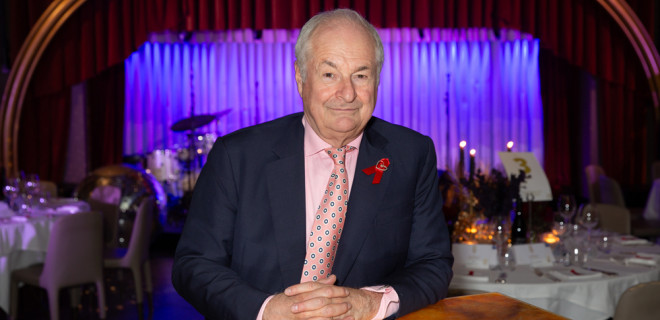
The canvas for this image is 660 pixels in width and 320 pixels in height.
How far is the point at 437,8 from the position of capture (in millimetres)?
8516

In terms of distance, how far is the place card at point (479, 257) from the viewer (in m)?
3.20

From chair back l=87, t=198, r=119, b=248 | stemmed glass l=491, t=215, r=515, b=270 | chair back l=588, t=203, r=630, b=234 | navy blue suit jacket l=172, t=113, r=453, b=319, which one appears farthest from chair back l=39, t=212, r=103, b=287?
chair back l=588, t=203, r=630, b=234

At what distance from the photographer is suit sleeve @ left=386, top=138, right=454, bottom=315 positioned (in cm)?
146

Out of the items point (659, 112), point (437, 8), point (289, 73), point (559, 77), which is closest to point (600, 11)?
point (559, 77)

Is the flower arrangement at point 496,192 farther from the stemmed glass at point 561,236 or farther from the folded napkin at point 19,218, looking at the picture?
the folded napkin at point 19,218

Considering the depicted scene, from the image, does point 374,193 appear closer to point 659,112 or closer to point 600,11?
point 659,112

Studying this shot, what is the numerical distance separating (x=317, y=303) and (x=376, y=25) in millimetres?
7383

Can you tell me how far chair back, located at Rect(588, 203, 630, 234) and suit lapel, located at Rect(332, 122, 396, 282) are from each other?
351 centimetres

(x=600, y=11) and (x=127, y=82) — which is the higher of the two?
(x=600, y=11)

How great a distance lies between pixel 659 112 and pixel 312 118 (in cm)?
742

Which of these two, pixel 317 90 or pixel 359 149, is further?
pixel 359 149

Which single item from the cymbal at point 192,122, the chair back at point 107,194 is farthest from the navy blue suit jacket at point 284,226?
the cymbal at point 192,122

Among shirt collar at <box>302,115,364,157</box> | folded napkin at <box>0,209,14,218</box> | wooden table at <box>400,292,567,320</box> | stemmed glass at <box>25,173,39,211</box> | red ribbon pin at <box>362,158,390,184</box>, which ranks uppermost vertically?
shirt collar at <box>302,115,364,157</box>

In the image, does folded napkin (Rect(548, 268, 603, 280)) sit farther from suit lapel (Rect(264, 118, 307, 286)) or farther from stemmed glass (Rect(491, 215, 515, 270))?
suit lapel (Rect(264, 118, 307, 286))
